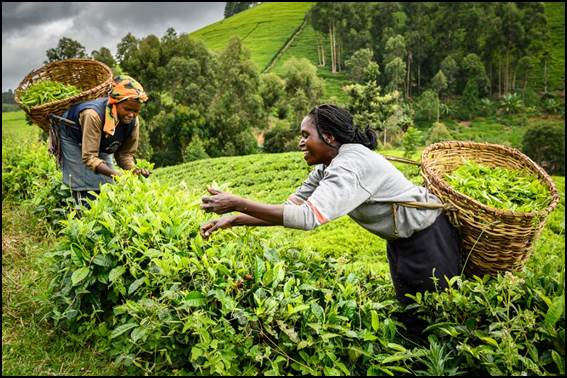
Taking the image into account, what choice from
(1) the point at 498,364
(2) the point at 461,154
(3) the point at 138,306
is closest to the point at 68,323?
(3) the point at 138,306

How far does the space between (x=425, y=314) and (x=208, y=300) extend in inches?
50.6

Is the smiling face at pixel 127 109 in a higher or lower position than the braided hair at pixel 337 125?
higher

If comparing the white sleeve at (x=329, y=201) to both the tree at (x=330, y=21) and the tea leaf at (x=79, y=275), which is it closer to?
the tea leaf at (x=79, y=275)

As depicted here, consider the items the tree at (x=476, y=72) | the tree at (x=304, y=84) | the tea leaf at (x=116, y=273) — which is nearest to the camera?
the tea leaf at (x=116, y=273)

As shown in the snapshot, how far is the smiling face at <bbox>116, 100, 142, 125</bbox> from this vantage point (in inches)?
167

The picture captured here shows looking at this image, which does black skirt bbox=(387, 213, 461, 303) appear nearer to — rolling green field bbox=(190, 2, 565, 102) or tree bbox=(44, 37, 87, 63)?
tree bbox=(44, 37, 87, 63)

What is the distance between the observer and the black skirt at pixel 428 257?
2.83 metres

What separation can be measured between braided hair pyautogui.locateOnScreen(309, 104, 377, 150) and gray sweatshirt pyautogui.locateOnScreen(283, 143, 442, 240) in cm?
7

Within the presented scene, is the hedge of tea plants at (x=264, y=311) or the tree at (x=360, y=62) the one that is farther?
the tree at (x=360, y=62)

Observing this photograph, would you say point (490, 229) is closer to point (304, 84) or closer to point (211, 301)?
point (211, 301)

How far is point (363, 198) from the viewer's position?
2.54m

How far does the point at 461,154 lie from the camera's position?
11.7 feet

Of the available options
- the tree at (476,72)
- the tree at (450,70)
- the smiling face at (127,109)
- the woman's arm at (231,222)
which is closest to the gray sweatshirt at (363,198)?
the woman's arm at (231,222)

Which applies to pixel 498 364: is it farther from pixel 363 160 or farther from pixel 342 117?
pixel 342 117
